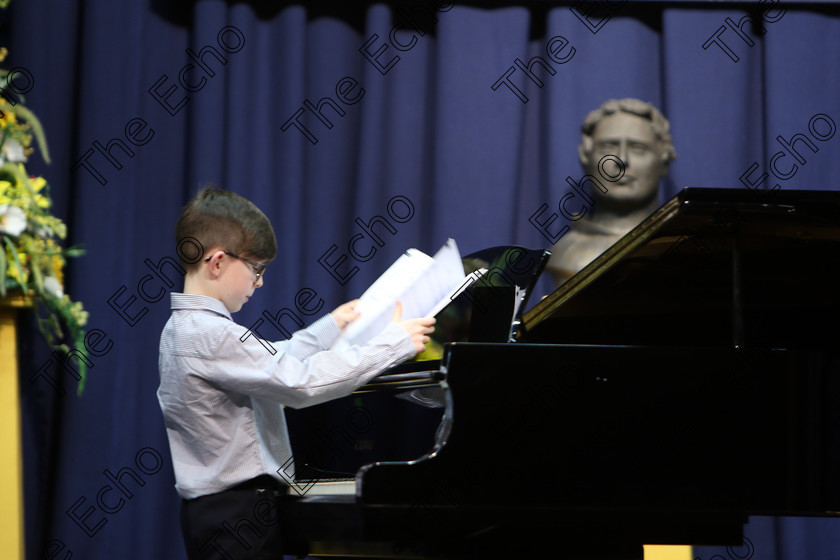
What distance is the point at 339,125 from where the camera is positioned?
3170 mm

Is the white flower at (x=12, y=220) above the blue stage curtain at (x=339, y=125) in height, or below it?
below

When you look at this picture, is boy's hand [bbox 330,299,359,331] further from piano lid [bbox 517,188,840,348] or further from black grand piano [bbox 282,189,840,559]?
piano lid [bbox 517,188,840,348]

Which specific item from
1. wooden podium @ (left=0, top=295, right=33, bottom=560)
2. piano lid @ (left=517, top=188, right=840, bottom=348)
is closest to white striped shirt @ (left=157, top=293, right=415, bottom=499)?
piano lid @ (left=517, top=188, right=840, bottom=348)

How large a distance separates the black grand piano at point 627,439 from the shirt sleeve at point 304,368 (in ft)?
0.38

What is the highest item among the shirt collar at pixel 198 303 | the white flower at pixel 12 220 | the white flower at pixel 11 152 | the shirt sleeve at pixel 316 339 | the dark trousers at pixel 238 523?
the white flower at pixel 11 152

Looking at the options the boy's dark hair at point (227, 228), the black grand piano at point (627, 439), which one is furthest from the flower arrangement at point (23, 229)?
the black grand piano at point (627, 439)

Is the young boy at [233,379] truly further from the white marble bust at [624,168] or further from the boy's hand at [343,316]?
the white marble bust at [624,168]

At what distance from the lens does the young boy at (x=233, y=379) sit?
5.49 ft

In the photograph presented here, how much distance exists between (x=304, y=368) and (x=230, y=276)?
0.30 metres

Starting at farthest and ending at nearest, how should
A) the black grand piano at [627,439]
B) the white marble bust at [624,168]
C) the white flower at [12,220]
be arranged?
1. the white marble bust at [624,168]
2. the white flower at [12,220]
3. the black grand piano at [627,439]

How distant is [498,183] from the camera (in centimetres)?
311

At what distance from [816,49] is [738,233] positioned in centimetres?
191

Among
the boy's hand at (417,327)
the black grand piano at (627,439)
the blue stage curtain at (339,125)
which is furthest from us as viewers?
the blue stage curtain at (339,125)

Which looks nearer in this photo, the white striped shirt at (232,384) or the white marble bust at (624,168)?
the white striped shirt at (232,384)
